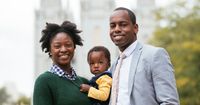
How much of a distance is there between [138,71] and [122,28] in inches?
12.2

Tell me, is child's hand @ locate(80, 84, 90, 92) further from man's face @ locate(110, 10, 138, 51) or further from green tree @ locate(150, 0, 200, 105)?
green tree @ locate(150, 0, 200, 105)

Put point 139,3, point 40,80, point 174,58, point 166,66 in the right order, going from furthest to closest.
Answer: point 139,3, point 174,58, point 40,80, point 166,66

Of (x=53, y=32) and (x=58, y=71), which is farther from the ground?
(x=53, y=32)

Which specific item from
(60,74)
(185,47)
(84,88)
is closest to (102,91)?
(84,88)

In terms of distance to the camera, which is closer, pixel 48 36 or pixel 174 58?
pixel 48 36

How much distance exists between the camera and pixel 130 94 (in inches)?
169

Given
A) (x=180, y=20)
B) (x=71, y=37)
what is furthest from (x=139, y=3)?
(x=71, y=37)

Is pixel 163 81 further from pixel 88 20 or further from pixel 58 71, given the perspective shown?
pixel 88 20

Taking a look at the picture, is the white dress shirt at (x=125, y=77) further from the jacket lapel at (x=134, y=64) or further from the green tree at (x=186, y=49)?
the green tree at (x=186, y=49)

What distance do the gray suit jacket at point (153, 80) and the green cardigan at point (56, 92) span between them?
471 millimetres

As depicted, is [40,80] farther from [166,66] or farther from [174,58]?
[174,58]

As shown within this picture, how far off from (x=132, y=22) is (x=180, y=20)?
27475 millimetres

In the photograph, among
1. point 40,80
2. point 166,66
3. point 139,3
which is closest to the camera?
point 166,66

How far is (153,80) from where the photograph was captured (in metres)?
4.23
